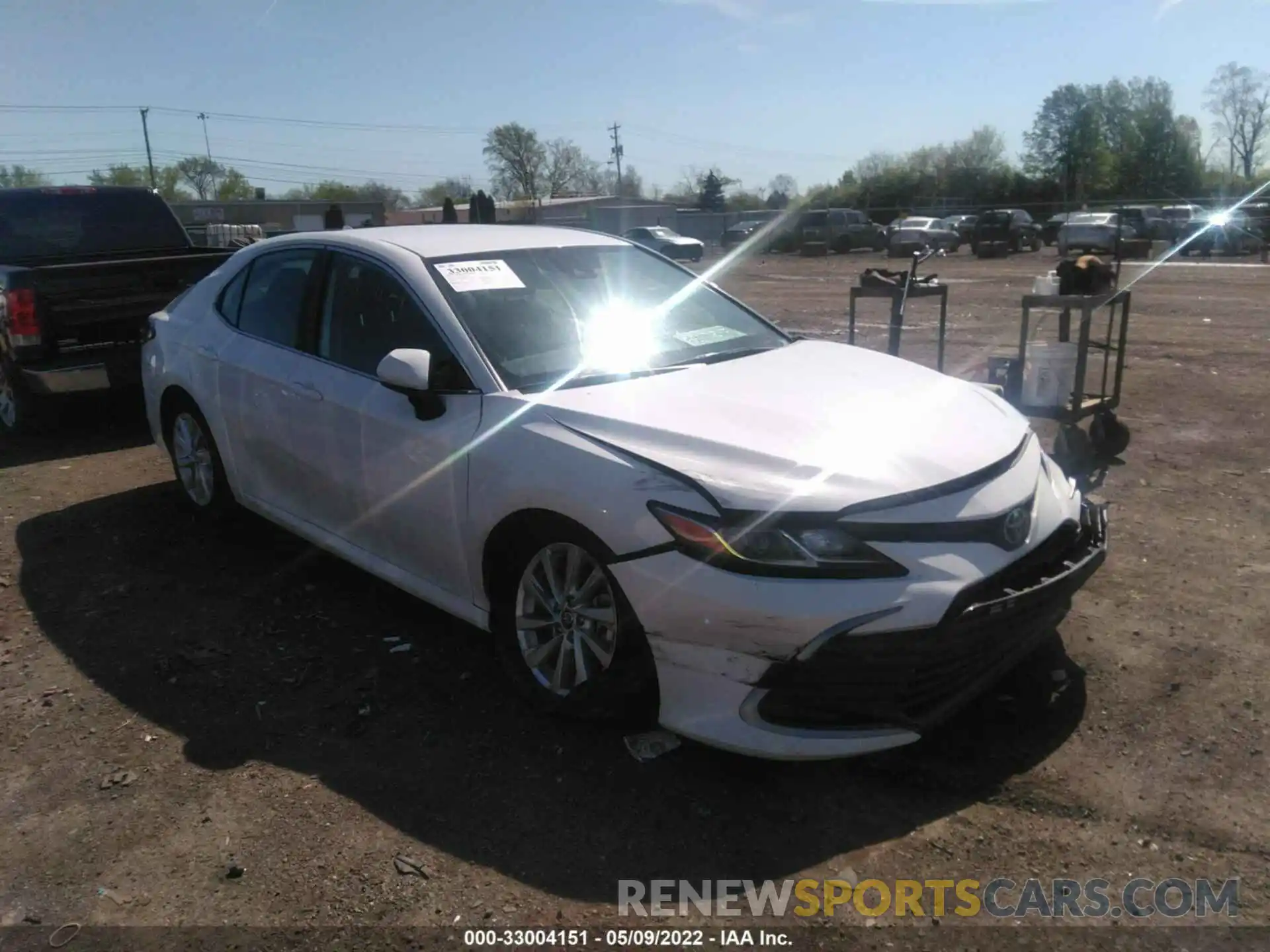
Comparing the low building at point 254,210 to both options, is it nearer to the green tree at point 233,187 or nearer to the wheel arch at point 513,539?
the green tree at point 233,187

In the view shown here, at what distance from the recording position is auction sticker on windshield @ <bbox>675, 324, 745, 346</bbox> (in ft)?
14.1

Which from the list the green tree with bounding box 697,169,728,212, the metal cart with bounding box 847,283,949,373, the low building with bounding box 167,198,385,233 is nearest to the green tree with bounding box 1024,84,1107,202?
the green tree with bounding box 697,169,728,212

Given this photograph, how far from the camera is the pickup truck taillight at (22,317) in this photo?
720 cm

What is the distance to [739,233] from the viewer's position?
1966 inches

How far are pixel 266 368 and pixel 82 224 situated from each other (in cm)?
582

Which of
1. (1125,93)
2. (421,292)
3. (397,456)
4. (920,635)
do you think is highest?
(1125,93)

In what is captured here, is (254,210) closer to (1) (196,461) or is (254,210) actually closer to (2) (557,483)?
(1) (196,461)

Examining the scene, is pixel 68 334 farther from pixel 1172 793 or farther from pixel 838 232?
pixel 838 232

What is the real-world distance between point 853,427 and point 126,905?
256 centimetres

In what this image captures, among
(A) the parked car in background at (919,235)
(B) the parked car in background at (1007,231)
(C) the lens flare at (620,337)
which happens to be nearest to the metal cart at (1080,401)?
(C) the lens flare at (620,337)

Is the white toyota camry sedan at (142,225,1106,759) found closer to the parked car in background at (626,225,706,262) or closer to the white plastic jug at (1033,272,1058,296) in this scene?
the white plastic jug at (1033,272,1058,296)

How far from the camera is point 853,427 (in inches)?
133

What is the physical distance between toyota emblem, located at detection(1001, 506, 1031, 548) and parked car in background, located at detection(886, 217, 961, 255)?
30.7 m

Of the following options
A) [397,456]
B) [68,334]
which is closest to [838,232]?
[68,334]
